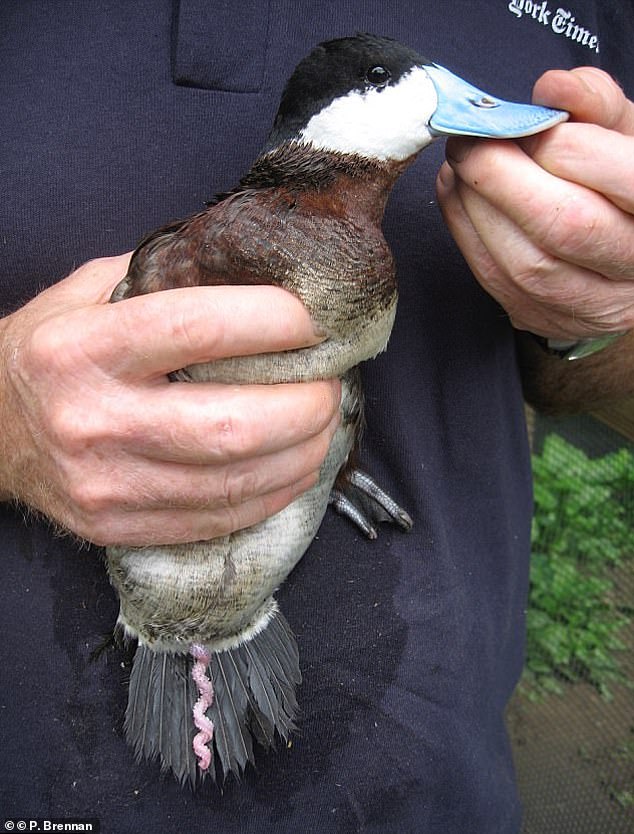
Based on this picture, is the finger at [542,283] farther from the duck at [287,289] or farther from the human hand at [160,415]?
the human hand at [160,415]

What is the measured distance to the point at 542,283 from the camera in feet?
2.53

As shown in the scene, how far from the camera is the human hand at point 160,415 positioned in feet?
2.13

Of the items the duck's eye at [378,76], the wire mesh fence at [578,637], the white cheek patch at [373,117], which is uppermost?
the duck's eye at [378,76]

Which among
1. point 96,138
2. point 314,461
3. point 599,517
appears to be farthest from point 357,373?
point 599,517

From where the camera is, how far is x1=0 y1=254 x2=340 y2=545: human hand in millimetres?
649

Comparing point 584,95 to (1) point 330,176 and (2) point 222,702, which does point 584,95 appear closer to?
(1) point 330,176

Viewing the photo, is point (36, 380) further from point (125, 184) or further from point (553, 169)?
point (553, 169)

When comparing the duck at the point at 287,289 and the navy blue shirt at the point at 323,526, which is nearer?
the duck at the point at 287,289

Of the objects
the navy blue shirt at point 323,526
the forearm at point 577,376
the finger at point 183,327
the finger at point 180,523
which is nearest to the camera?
the finger at point 183,327

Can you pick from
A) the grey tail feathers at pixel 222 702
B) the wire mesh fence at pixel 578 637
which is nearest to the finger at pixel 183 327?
the grey tail feathers at pixel 222 702

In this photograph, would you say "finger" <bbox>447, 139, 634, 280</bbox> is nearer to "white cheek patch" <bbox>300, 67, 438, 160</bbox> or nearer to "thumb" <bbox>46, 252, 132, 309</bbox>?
"white cheek patch" <bbox>300, 67, 438, 160</bbox>

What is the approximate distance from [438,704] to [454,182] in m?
0.63

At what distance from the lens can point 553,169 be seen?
0.71 m

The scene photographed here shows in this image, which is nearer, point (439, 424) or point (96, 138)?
point (96, 138)
